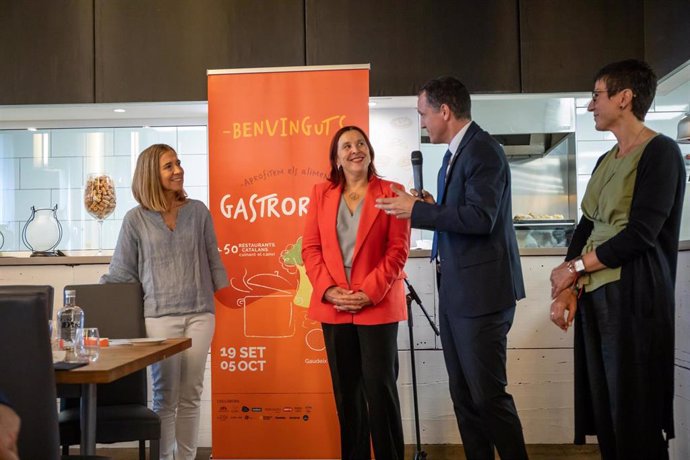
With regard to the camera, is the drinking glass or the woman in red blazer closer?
the drinking glass

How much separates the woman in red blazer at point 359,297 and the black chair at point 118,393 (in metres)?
0.72

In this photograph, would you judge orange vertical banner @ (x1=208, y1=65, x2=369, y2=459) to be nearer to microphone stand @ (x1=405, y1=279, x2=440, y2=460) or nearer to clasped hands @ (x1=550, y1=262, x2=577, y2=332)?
microphone stand @ (x1=405, y1=279, x2=440, y2=460)

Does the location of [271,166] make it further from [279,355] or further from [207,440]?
[207,440]

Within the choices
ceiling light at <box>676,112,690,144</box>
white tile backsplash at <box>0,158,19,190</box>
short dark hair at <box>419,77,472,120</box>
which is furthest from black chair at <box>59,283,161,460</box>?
ceiling light at <box>676,112,690,144</box>

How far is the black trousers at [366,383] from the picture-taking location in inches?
104

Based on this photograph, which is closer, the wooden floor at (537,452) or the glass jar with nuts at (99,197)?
the wooden floor at (537,452)

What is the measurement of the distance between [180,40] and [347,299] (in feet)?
7.87

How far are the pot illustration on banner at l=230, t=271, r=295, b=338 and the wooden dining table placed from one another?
3.31 feet

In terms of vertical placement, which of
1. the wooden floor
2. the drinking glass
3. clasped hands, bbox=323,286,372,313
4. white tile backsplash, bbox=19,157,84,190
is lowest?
the wooden floor

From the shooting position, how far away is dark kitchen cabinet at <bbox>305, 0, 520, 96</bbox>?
166 inches

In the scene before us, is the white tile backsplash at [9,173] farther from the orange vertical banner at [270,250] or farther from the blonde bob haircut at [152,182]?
the blonde bob haircut at [152,182]

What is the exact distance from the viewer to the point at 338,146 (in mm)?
2871

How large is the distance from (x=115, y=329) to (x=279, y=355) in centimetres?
86

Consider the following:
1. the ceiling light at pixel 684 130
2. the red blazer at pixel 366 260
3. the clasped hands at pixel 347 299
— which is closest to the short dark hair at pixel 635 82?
the red blazer at pixel 366 260
